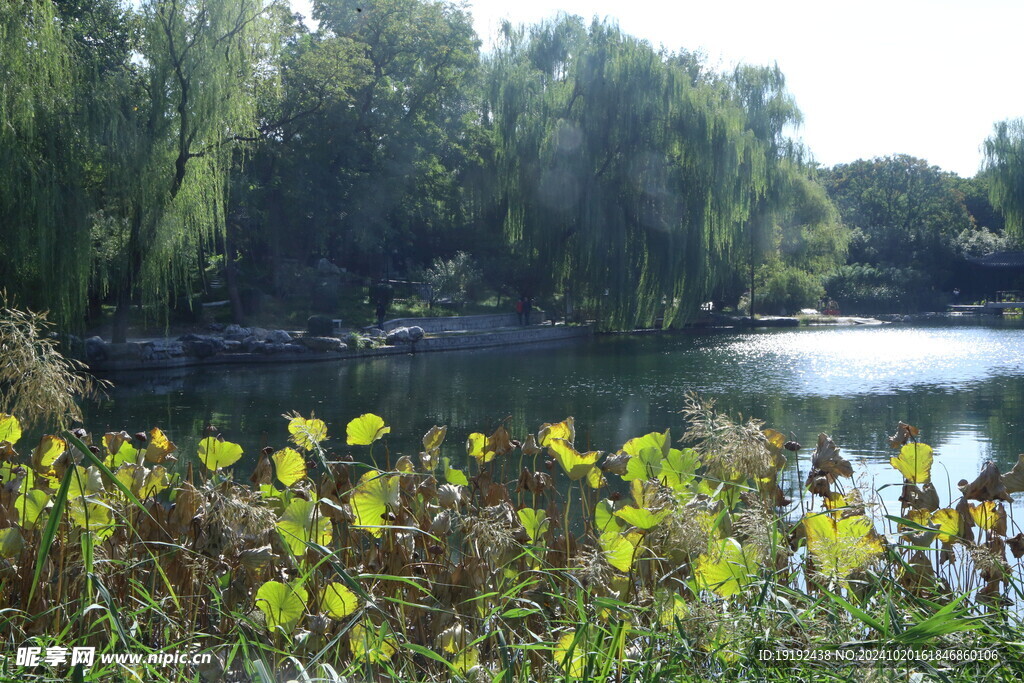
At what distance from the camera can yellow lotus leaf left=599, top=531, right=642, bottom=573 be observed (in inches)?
82.7

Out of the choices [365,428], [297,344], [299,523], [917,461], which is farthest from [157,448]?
[297,344]

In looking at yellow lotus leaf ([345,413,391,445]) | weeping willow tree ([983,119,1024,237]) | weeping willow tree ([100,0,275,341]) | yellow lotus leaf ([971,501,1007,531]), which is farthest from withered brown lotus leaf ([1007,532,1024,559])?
weeping willow tree ([983,119,1024,237])

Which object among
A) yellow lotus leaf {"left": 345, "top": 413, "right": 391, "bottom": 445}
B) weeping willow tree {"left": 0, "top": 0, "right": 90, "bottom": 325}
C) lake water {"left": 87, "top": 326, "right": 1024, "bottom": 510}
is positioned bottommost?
lake water {"left": 87, "top": 326, "right": 1024, "bottom": 510}

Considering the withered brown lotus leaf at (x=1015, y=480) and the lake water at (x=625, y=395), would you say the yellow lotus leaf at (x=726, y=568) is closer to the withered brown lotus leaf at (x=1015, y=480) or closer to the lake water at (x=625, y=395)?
the withered brown lotus leaf at (x=1015, y=480)

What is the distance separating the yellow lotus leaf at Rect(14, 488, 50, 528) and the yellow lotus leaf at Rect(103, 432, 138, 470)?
0.31 meters

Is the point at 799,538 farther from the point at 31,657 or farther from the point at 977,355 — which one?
the point at 977,355

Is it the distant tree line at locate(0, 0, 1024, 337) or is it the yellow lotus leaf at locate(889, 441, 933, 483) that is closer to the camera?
the yellow lotus leaf at locate(889, 441, 933, 483)

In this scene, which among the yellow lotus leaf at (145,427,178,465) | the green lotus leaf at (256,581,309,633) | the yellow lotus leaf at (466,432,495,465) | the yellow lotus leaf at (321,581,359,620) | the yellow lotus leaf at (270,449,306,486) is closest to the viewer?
the green lotus leaf at (256,581,309,633)

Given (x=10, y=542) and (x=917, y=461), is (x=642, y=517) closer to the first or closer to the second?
(x=917, y=461)

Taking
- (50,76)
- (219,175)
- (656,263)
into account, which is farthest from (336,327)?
(50,76)

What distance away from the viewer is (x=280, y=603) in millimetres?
1958

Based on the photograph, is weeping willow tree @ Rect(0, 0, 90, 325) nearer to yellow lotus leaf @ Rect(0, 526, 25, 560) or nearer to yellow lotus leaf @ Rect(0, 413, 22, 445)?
yellow lotus leaf @ Rect(0, 413, 22, 445)

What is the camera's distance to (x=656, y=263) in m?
20.0

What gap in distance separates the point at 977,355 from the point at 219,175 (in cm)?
1385
